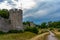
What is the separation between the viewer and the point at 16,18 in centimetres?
5931

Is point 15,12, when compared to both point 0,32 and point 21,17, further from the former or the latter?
point 0,32

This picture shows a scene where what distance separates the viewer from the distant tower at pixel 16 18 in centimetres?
5847

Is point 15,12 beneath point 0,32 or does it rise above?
above

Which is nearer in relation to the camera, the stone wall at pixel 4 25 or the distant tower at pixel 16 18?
the stone wall at pixel 4 25

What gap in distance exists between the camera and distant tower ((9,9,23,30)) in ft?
192

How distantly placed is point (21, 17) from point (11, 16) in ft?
9.40

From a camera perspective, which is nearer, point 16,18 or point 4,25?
point 4,25

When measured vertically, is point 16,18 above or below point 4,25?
above

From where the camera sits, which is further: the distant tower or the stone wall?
the distant tower

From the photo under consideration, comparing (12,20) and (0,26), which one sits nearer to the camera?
(0,26)

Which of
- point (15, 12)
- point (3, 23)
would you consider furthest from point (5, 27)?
point (15, 12)

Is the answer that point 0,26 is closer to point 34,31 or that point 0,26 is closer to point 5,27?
point 5,27

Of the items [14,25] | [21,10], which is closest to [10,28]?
[14,25]

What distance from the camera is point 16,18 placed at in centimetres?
5931
